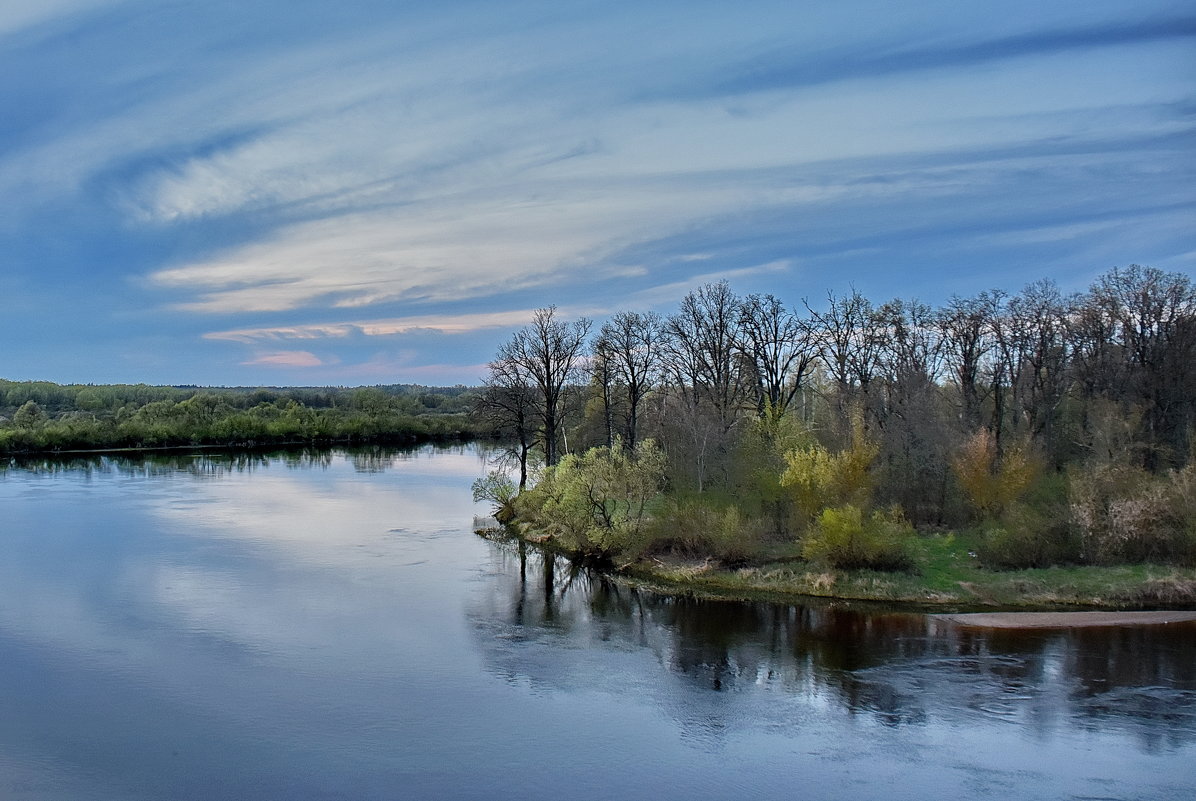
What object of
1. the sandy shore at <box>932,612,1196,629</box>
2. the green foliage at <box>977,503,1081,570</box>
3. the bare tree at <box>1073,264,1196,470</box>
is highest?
the bare tree at <box>1073,264,1196,470</box>

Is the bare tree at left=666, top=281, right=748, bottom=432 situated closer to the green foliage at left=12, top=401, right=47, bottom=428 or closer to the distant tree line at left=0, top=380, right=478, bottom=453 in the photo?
the distant tree line at left=0, top=380, right=478, bottom=453

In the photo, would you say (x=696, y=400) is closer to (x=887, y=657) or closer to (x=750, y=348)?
(x=750, y=348)

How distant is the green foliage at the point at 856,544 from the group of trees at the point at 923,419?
0.38 ft

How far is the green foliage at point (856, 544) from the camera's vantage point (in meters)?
29.3

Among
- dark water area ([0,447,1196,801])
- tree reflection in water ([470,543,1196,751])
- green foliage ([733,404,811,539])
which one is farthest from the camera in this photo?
green foliage ([733,404,811,539])

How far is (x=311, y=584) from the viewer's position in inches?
1207

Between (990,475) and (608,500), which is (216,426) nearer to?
(608,500)

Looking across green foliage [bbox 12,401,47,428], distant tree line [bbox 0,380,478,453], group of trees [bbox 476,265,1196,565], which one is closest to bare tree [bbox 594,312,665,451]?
group of trees [bbox 476,265,1196,565]

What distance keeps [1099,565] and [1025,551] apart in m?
2.38

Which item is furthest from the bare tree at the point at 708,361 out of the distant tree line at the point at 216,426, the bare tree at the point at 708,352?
the distant tree line at the point at 216,426

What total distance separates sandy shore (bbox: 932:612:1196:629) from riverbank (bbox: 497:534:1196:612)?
2.36ft

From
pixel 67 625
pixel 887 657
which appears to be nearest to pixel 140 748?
pixel 67 625

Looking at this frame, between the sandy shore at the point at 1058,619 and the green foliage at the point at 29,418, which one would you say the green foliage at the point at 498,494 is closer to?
the sandy shore at the point at 1058,619

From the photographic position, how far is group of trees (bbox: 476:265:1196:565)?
1203 inches
